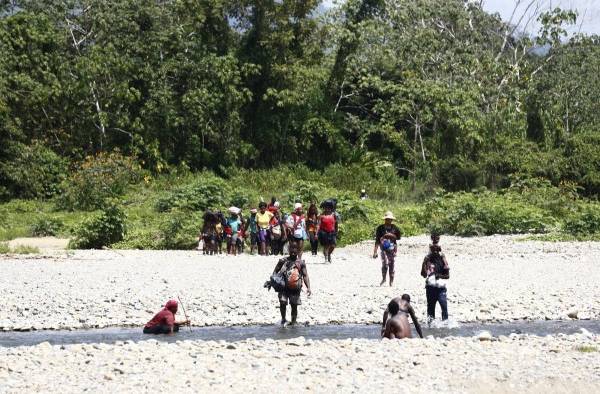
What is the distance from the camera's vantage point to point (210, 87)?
4141 centimetres

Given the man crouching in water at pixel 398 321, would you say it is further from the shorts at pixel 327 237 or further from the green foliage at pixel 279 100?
the green foliage at pixel 279 100

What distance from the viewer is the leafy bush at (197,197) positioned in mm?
30953

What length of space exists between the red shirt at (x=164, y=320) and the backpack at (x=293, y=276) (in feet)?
5.70

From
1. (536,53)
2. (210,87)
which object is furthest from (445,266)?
(536,53)

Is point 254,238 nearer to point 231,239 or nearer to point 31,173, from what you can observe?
point 231,239

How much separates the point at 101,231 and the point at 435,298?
1441 centimetres

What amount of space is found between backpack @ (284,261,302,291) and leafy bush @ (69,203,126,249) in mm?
13050

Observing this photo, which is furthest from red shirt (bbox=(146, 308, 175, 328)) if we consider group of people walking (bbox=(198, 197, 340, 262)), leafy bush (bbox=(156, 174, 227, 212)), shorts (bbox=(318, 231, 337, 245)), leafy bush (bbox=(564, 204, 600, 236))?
leafy bush (bbox=(156, 174, 227, 212))

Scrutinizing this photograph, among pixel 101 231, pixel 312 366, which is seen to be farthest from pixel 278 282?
pixel 101 231

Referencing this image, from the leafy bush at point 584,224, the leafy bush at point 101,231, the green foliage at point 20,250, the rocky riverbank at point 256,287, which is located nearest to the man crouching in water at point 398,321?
the rocky riverbank at point 256,287

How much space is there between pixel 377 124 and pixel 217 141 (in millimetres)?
7378

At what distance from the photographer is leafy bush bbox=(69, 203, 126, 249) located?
26661 mm

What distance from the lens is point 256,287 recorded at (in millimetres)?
18094

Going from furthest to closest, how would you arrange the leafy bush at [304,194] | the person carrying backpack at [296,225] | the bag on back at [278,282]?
the leafy bush at [304,194] → the person carrying backpack at [296,225] → the bag on back at [278,282]
